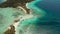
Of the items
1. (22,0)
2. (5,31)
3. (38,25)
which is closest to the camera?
(5,31)

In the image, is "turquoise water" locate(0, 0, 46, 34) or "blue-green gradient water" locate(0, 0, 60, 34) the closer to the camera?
"blue-green gradient water" locate(0, 0, 60, 34)

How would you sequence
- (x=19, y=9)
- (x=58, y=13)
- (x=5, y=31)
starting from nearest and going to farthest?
(x=5, y=31)
(x=58, y=13)
(x=19, y=9)

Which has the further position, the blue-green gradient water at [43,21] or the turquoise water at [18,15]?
the turquoise water at [18,15]

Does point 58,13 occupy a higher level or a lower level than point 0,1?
lower

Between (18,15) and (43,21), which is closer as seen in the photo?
(43,21)

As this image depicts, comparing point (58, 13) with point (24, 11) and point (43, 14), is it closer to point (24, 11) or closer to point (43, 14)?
point (43, 14)

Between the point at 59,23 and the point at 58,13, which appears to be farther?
the point at 58,13

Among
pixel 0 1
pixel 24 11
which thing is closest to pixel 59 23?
pixel 24 11

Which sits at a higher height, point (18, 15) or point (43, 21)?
point (18, 15)

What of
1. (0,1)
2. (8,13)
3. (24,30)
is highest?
(0,1)
